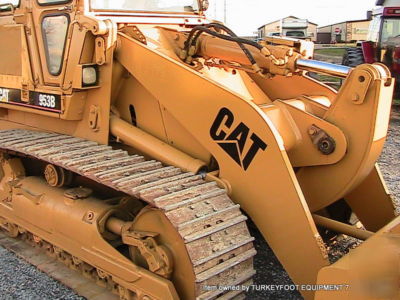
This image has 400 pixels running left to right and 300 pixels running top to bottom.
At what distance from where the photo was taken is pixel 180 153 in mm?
3590

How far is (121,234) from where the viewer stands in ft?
11.2

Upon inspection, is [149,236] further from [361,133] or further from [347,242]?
[347,242]

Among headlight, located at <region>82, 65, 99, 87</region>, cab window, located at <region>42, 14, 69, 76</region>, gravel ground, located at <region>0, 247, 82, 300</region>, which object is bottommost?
gravel ground, located at <region>0, 247, 82, 300</region>

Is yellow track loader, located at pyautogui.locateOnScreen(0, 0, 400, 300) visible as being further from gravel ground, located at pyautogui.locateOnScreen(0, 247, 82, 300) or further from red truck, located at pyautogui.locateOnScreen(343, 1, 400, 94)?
red truck, located at pyautogui.locateOnScreen(343, 1, 400, 94)

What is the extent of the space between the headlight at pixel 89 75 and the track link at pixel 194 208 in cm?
55

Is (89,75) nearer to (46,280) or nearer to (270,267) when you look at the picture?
(46,280)

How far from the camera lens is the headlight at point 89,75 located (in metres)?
3.72

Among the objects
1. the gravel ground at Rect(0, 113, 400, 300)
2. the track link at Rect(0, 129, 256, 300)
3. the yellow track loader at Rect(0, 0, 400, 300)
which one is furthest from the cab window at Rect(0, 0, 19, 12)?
the gravel ground at Rect(0, 113, 400, 300)

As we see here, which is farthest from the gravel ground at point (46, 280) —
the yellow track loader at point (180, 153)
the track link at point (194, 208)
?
the track link at point (194, 208)

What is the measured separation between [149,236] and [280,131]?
3.83 ft

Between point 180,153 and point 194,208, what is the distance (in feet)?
2.36

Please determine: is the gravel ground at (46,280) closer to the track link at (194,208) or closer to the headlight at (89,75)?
the track link at (194,208)

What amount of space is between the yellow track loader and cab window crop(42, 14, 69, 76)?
0.02 meters

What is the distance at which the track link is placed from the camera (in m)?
2.81
